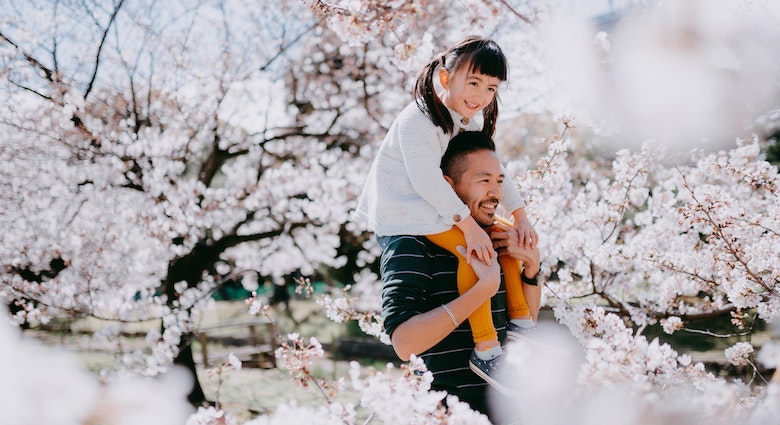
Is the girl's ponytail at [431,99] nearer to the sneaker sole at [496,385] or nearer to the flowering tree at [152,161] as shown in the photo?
the sneaker sole at [496,385]

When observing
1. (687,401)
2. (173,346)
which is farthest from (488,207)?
(173,346)

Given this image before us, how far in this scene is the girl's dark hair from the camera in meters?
1.64

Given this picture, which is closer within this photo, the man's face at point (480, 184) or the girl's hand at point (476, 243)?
the girl's hand at point (476, 243)

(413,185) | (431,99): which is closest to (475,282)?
(413,185)

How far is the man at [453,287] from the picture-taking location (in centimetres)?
136

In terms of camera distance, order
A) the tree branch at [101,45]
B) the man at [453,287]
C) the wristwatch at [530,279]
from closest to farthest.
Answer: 1. the man at [453,287]
2. the wristwatch at [530,279]
3. the tree branch at [101,45]

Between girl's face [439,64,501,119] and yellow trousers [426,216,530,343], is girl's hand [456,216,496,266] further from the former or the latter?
girl's face [439,64,501,119]

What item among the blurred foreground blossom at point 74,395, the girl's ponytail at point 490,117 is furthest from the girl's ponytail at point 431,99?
the blurred foreground blossom at point 74,395

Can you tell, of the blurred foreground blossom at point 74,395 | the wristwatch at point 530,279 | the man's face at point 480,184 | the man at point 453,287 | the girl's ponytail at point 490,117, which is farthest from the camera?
the blurred foreground blossom at point 74,395

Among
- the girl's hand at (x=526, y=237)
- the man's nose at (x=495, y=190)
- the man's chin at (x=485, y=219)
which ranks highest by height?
the man's nose at (x=495, y=190)

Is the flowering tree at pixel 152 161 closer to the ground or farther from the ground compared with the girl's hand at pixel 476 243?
farther from the ground

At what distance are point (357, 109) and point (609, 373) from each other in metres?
7.15

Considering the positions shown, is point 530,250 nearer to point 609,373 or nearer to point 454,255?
point 454,255

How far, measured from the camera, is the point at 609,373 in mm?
1199
